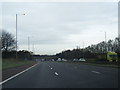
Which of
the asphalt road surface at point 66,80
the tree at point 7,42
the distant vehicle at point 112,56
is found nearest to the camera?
the asphalt road surface at point 66,80

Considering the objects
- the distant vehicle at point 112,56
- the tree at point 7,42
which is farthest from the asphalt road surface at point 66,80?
the tree at point 7,42

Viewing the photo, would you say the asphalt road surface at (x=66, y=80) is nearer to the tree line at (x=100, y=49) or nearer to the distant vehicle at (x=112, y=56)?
the distant vehicle at (x=112, y=56)

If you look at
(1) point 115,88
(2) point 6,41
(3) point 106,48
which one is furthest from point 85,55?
(1) point 115,88

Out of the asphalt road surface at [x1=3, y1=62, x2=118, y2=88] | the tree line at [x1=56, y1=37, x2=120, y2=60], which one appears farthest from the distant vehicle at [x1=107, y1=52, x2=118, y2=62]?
the asphalt road surface at [x1=3, y1=62, x2=118, y2=88]

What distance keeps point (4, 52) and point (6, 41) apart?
21.3 feet

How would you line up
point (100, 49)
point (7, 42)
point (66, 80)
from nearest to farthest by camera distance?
point (66, 80), point (7, 42), point (100, 49)

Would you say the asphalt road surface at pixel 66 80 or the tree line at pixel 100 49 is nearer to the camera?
the asphalt road surface at pixel 66 80

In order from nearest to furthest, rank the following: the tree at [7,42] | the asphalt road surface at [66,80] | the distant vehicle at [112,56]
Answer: the asphalt road surface at [66,80]
the distant vehicle at [112,56]
the tree at [7,42]

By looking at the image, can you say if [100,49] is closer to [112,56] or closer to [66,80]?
[112,56]

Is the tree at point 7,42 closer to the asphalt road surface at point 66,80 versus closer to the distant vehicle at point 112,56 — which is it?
the distant vehicle at point 112,56

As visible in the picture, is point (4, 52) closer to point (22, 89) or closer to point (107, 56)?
point (107, 56)

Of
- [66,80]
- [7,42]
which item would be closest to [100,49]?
[7,42]

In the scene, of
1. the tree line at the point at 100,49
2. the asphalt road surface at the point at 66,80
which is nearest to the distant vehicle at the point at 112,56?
the tree line at the point at 100,49

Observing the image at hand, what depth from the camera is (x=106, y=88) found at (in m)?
12.8
